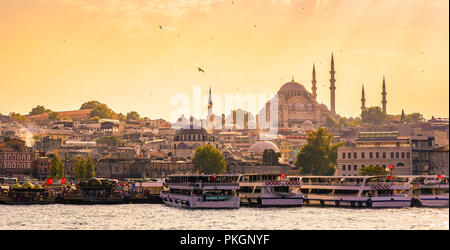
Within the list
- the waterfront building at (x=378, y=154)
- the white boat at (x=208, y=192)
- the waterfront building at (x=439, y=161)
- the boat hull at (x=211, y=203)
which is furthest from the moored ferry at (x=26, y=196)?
the waterfront building at (x=439, y=161)

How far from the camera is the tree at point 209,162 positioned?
10719 centimetres

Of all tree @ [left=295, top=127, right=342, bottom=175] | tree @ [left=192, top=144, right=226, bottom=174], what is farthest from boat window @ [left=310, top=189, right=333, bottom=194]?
tree @ [left=192, top=144, right=226, bottom=174]

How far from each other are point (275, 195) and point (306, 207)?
2534 mm

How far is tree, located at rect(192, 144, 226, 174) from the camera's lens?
107188 mm

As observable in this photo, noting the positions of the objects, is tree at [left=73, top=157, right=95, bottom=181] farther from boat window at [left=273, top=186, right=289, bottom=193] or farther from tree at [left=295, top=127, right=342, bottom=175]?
boat window at [left=273, top=186, right=289, bottom=193]

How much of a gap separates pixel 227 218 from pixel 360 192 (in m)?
15.4

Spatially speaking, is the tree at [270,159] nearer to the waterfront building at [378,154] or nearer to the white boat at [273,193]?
the waterfront building at [378,154]

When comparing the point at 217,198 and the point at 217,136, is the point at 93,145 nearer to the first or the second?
the point at 217,136

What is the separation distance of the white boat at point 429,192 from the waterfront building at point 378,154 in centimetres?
2822

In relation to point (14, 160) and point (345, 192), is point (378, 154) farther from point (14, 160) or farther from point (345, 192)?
point (14, 160)

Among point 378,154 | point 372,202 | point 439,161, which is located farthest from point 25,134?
point 372,202

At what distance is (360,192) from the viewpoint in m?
58.5

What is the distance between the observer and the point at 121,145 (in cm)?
16488
